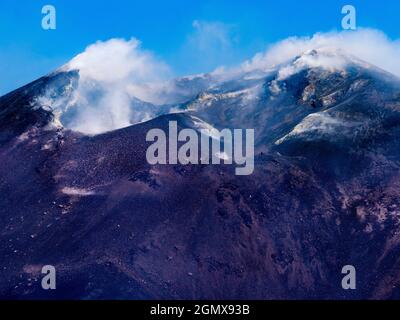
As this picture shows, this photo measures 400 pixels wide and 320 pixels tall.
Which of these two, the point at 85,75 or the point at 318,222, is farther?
the point at 85,75

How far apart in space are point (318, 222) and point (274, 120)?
24044mm

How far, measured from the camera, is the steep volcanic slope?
2431 centimetres

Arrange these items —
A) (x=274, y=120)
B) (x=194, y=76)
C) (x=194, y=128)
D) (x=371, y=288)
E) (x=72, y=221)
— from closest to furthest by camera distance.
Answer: (x=371, y=288)
(x=72, y=221)
(x=194, y=128)
(x=274, y=120)
(x=194, y=76)

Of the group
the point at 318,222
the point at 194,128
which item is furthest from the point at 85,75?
the point at 318,222

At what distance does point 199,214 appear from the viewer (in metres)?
28.8

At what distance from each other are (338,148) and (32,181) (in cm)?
2448

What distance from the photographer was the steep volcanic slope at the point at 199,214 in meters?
24.3

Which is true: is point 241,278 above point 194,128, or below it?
below

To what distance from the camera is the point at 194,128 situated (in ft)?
136
